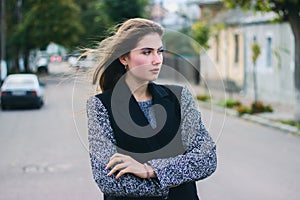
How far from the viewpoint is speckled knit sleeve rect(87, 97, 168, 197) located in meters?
2.45

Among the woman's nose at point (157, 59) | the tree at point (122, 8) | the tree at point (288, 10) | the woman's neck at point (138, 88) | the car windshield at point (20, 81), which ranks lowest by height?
the tree at point (122, 8)

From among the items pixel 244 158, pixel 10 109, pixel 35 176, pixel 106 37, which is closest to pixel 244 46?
pixel 10 109

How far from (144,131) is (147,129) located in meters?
0.02

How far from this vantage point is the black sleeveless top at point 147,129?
8.23ft

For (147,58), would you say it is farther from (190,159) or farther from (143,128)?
(190,159)

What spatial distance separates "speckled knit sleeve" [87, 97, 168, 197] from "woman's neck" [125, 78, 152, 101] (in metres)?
0.17

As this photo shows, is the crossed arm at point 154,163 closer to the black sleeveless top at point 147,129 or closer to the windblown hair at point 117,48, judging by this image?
the black sleeveless top at point 147,129

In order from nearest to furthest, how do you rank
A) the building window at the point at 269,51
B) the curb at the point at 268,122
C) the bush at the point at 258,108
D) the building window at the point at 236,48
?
1. the curb at the point at 268,122
2. the bush at the point at 258,108
3. the building window at the point at 269,51
4. the building window at the point at 236,48

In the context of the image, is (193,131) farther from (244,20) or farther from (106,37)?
(244,20)

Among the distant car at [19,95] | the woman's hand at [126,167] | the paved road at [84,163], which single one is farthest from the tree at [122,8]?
the woman's hand at [126,167]

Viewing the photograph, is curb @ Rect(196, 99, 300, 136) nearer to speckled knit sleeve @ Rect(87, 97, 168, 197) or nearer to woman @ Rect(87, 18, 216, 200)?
woman @ Rect(87, 18, 216, 200)

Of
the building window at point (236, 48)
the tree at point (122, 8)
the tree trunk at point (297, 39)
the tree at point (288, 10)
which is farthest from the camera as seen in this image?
the tree at point (122, 8)

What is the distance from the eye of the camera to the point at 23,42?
48.6 meters

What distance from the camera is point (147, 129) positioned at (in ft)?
8.26
